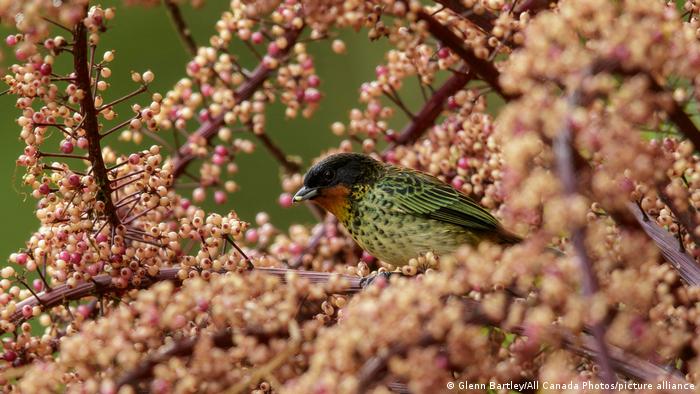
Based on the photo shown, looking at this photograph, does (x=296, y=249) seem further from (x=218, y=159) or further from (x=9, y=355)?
(x=9, y=355)

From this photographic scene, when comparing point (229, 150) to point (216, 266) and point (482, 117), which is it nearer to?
point (482, 117)

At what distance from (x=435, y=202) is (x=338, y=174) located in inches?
15.2

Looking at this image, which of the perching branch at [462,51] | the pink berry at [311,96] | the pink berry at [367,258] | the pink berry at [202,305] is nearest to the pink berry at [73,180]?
the pink berry at [202,305]

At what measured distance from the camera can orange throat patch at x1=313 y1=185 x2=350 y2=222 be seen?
11.4 ft

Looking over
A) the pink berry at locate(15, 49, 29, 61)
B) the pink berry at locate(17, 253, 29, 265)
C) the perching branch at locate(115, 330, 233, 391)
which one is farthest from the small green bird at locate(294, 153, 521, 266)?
the perching branch at locate(115, 330, 233, 391)

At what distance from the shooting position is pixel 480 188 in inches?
95.6

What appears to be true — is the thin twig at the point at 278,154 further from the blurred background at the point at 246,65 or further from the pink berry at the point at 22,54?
the blurred background at the point at 246,65

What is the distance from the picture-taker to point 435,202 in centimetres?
338

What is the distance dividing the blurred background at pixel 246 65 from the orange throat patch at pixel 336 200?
2062 millimetres

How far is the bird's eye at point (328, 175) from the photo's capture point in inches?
137

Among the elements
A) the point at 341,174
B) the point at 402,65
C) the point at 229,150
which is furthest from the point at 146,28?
the point at 402,65

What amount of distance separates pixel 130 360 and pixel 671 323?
2.58 ft

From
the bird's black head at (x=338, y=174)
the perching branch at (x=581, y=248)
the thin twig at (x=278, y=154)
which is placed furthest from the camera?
the bird's black head at (x=338, y=174)

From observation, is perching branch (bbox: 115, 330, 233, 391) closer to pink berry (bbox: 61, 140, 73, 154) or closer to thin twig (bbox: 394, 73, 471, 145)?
pink berry (bbox: 61, 140, 73, 154)
